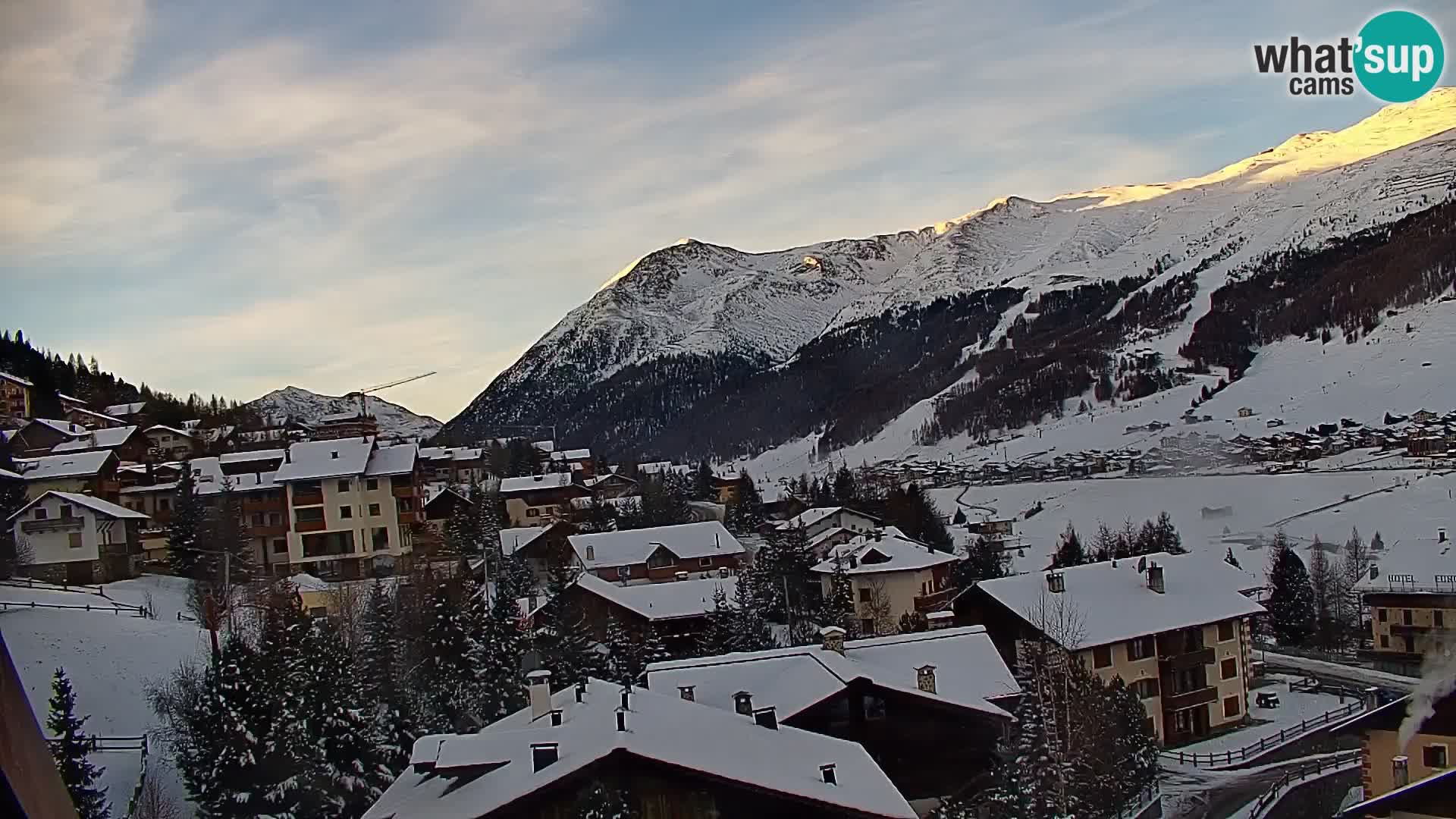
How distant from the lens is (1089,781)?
8633 millimetres

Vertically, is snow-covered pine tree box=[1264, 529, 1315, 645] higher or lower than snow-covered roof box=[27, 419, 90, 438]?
lower

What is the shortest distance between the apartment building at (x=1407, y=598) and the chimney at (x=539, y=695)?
25.1 ft

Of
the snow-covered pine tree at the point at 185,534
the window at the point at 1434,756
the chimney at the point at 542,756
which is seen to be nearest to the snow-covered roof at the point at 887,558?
the snow-covered pine tree at the point at 185,534

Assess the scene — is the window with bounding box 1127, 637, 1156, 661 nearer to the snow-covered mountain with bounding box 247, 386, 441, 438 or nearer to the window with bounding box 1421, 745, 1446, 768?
the window with bounding box 1421, 745, 1446, 768

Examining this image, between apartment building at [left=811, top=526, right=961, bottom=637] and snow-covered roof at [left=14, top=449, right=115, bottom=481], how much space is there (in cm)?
983

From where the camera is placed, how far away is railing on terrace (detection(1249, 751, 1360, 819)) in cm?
916

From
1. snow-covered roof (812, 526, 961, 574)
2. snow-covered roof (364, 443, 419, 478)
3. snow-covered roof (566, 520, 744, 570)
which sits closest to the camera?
snow-covered roof (364, 443, 419, 478)

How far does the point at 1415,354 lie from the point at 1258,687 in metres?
37.3

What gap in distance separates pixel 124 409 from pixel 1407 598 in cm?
1811

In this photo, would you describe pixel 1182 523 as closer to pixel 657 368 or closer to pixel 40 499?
pixel 40 499

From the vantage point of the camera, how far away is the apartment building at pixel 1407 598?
484 inches

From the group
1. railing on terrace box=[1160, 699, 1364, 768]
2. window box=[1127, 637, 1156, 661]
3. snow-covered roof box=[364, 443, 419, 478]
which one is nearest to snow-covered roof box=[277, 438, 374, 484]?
snow-covered roof box=[364, 443, 419, 478]

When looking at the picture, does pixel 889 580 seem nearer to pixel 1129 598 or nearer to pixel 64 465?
pixel 1129 598

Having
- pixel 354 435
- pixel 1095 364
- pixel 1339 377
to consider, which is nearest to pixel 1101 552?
pixel 354 435
